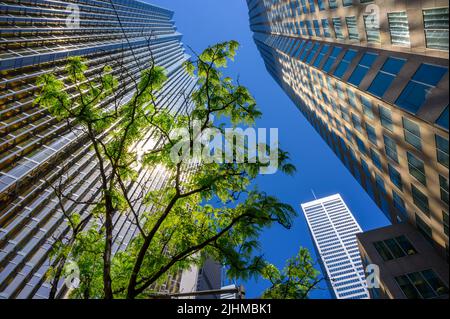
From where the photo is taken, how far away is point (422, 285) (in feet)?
65.7

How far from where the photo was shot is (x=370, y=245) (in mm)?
25406

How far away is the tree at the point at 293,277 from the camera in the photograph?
30.8 ft

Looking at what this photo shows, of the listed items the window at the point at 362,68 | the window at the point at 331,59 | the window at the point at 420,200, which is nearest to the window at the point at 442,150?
the window at the point at 420,200

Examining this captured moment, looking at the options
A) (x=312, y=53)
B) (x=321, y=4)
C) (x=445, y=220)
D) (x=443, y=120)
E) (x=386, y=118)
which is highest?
(x=312, y=53)

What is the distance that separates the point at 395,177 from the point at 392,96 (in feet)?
25.2

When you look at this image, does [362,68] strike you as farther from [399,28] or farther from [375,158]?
[375,158]

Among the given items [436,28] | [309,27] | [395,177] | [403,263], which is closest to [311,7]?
[309,27]

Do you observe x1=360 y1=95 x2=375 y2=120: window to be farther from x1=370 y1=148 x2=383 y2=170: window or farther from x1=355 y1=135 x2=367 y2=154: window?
x1=355 y1=135 x2=367 y2=154: window

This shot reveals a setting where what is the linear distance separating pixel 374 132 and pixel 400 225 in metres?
8.94

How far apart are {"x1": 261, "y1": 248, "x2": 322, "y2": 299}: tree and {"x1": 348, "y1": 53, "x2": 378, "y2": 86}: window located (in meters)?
21.0

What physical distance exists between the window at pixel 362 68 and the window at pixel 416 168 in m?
9.03
